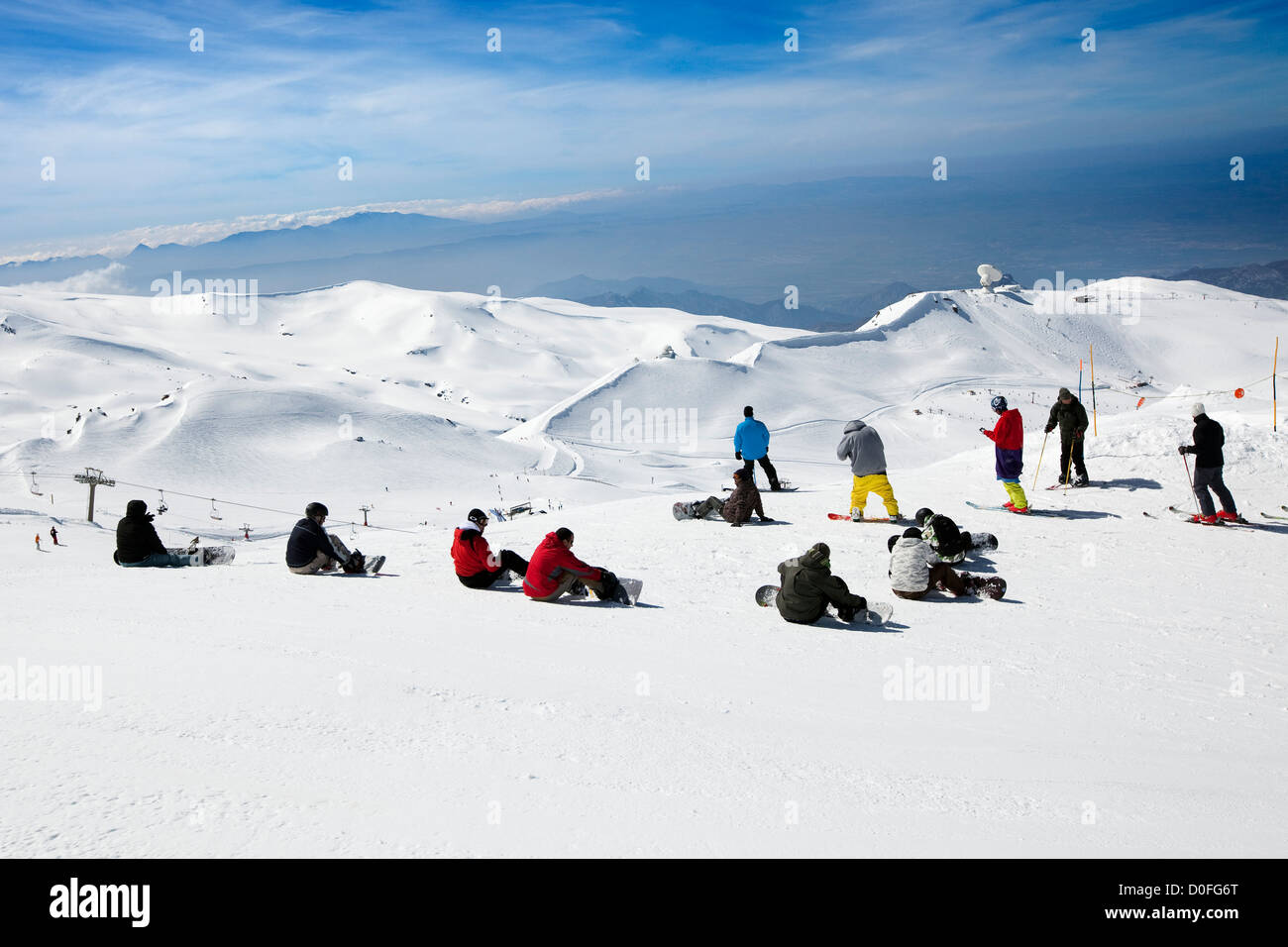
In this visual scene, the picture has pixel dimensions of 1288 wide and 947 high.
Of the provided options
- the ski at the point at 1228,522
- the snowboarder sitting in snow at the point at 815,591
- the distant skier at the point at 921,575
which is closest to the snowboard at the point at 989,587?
the distant skier at the point at 921,575

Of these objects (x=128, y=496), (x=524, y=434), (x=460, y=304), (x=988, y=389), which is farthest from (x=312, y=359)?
(x=988, y=389)

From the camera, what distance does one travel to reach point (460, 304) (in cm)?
10906

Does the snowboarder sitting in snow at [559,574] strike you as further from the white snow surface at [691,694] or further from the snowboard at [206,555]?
the snowboard at [206,555]

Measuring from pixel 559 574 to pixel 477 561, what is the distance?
1.18 meters

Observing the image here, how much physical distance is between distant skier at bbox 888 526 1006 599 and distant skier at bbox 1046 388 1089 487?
18.1 ft

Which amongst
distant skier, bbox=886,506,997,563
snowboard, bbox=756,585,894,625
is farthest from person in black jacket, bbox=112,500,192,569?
distant skier, bbox=886,506,997,563

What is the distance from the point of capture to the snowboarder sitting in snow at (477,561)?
9227 millimetres

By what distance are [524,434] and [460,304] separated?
67.3 m

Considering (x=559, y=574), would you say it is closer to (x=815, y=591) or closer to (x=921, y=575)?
(x=815, y=591)

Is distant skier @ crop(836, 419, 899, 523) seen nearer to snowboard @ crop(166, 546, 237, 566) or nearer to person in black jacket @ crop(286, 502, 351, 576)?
person in black jacket @ crop(286, 502, 351, 576)

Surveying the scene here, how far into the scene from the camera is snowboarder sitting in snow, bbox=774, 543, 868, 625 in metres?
7.94
